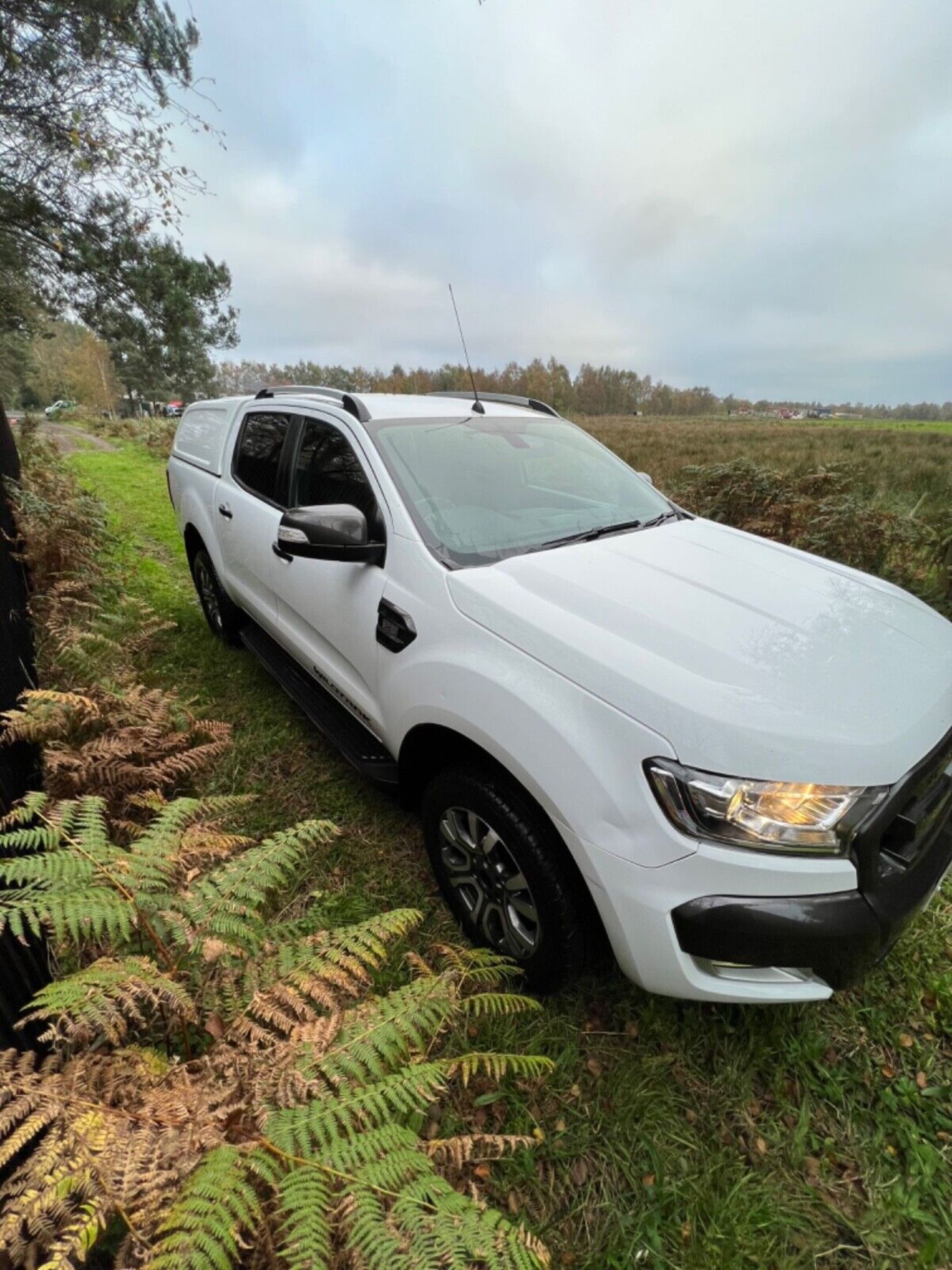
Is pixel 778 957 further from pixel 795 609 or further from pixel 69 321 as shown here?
pixel 69 321

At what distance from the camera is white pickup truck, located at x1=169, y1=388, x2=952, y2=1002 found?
1.31 metres

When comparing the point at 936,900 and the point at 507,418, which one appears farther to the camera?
the point at 507,418

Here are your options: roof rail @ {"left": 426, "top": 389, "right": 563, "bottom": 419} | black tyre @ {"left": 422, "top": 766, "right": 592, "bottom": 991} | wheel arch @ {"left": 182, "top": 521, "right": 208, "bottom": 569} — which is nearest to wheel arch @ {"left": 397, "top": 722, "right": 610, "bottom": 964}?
black tyre @ {"left": 422, "top": 766, "right": 592, "bottom": 991}

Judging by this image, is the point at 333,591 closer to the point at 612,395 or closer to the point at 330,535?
the point at 330,535

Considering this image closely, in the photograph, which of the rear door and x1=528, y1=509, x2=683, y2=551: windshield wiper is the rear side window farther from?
x1=528, y1=509, x2=683, y2=551: windshield wiper

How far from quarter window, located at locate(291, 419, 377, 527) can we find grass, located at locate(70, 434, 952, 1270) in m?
1.53

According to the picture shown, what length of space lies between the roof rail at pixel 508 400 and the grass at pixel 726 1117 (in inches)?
95.9

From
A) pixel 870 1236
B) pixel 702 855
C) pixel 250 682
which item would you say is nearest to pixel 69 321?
pixel 250 682

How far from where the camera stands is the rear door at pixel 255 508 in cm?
297

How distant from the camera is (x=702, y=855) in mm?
1301

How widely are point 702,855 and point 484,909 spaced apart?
34.8 inches

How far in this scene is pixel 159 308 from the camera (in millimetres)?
9289

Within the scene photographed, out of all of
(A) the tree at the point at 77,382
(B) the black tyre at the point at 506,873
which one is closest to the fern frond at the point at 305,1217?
(B) the black tyre at the point at 506,873

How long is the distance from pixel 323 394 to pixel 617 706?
2.39m
